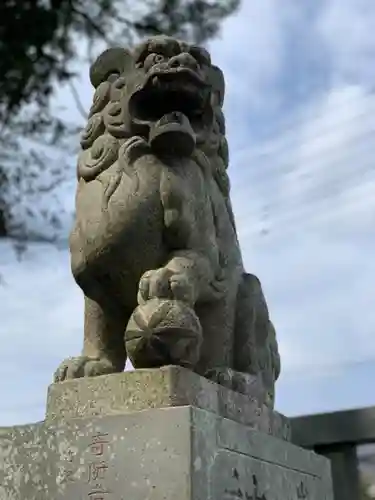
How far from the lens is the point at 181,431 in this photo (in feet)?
4.89

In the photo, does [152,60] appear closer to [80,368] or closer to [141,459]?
[80,368]

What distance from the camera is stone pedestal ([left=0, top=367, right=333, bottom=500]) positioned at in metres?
1.49

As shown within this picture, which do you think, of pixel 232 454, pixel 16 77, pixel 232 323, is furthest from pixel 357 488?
pixel 16 77

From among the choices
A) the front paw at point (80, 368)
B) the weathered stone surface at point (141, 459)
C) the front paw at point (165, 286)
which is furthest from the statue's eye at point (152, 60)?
the weathered stone surface at point (141, 459)

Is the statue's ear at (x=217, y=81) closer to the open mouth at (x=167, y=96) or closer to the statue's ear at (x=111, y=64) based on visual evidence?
the open mouth at (x=167, y=96)

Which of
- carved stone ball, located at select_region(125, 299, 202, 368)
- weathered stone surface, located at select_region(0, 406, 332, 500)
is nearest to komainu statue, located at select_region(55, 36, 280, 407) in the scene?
carved stone ball, located at select_region(125, 299, 202, 368)

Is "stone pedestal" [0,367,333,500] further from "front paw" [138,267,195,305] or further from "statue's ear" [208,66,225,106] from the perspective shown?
"statue's ear" [208,66,225,106]

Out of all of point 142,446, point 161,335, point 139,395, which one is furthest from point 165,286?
point 142,446

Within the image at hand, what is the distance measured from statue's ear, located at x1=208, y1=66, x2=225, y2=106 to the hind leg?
2.08 feet

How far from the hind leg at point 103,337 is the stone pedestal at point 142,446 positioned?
0.13 meters

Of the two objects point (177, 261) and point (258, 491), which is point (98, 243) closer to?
point (177, 261)

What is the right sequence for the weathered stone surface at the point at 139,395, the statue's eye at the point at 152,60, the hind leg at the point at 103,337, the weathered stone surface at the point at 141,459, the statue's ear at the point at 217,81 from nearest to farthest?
the weathered stone surface at the point at 141,459 → the weathered stone surface at the point at 139,395 → the hind leg at the point at 103,337 → the statue's eye at the point at 152,60 → the statue's ear at the point at 217,81

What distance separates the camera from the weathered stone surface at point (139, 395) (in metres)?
1.59

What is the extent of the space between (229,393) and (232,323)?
0.24 metres
